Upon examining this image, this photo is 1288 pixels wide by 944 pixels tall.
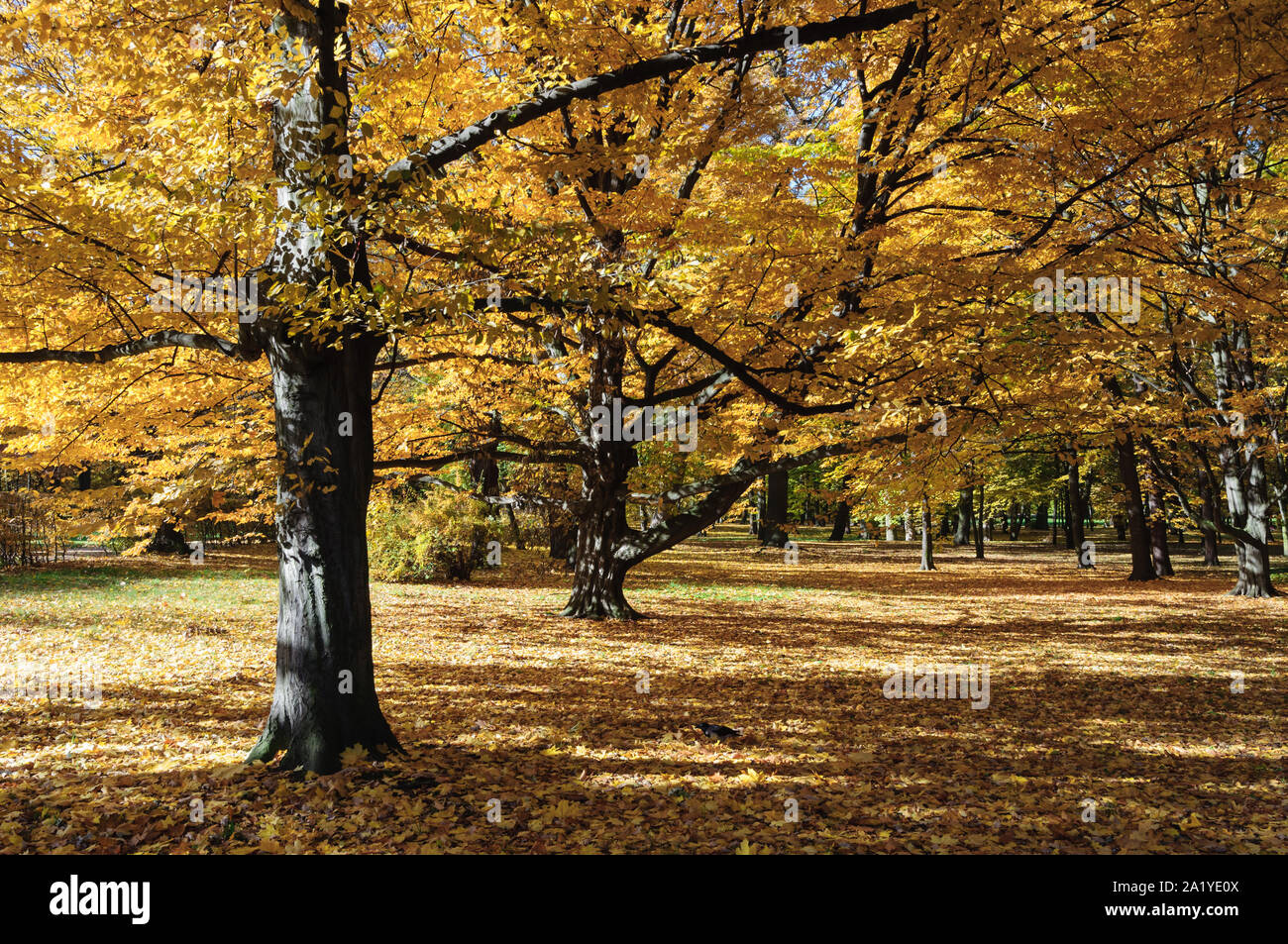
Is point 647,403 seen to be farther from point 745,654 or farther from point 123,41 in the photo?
point 123,41

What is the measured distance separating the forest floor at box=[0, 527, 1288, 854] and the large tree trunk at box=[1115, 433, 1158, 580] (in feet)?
19.1

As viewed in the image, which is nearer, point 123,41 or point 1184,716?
point 123,41

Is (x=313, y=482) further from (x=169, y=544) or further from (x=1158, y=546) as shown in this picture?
(x=1158, y=546)

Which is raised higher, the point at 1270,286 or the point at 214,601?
the point at 1270,286

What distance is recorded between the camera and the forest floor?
14.6ft

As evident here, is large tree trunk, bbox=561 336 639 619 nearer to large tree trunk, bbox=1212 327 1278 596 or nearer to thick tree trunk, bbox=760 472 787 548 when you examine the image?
large tree trunk, bbox=1212 327 1278 596

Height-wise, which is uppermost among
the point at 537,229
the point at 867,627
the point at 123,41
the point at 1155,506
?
the point at 123,41

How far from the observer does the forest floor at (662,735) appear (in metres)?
4.44

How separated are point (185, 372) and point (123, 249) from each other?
11.2 feet

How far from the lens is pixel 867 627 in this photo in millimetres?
13102

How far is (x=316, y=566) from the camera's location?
5051 millimetres

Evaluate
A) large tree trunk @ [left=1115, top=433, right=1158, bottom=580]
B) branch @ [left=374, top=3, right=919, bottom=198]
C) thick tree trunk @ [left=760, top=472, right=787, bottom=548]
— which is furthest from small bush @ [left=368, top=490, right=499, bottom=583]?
large tree trunk @ [left=1115, top=433, right=1158, bottom=580]

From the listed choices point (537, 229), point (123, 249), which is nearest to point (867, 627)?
point (537, 229)

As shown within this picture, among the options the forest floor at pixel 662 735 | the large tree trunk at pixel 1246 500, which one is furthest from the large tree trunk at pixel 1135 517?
the forest floor at pixel 662 735
